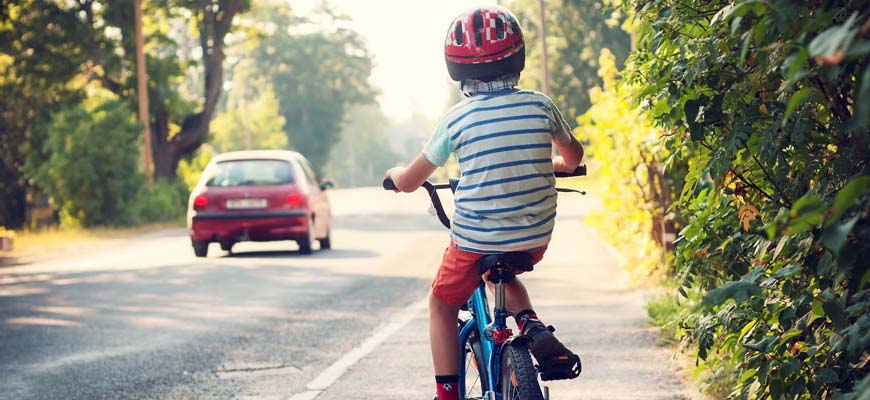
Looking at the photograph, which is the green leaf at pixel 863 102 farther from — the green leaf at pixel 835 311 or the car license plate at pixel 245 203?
the car license plate at pixel 245 203

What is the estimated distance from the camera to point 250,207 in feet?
59.2

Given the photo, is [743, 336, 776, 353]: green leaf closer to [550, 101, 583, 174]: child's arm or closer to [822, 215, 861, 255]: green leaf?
[550, 101, 583, 174]: child's arm

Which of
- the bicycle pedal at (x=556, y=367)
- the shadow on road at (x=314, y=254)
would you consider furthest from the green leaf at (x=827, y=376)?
the shadow on road at (x=314, y=254)

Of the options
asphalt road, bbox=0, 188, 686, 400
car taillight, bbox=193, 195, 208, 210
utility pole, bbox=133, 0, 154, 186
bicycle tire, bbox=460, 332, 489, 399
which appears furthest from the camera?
utility pole, bbox=133, 0, 154, 186

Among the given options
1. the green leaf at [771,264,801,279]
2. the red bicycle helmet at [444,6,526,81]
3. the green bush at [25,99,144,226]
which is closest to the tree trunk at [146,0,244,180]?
the green bush at [25,99,144,226]

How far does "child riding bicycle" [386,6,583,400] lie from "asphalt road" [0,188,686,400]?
257cm

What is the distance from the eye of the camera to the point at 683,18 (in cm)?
483

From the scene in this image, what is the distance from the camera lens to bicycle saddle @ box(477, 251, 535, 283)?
14.2 feet

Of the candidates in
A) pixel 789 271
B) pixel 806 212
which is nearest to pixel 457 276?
pixel 789 271

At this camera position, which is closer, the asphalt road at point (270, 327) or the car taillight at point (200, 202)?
the asphalt road at point (270, 327)

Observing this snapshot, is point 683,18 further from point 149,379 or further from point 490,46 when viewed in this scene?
point 149,379

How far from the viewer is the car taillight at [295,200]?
18.1 m

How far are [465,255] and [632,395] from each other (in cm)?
265

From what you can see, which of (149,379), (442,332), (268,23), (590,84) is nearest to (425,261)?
(149,379)
